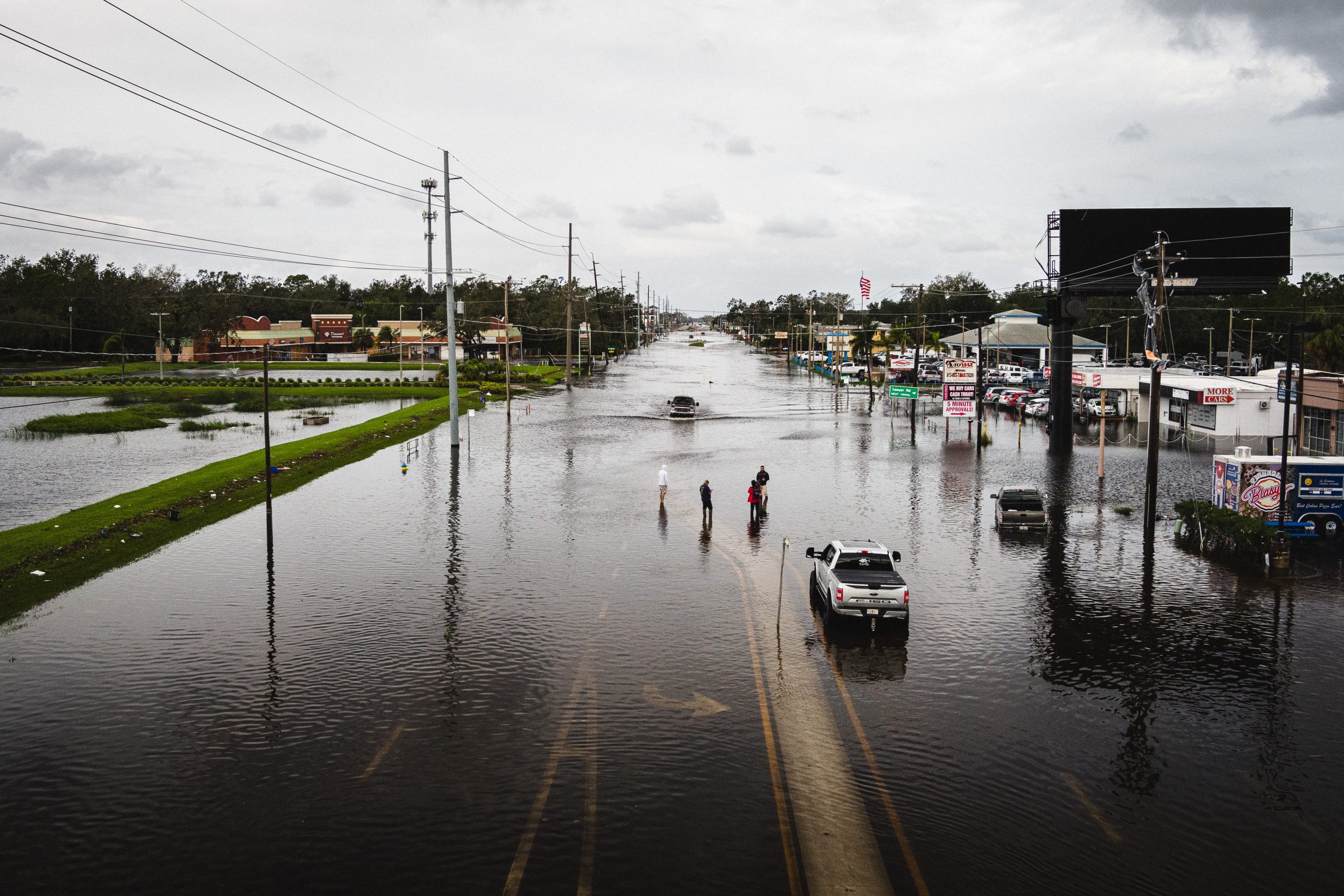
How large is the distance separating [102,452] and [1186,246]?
6794cm

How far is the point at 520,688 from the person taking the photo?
19406mm

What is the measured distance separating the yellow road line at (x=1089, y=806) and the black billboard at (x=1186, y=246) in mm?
49775

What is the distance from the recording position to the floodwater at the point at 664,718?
43.2ft

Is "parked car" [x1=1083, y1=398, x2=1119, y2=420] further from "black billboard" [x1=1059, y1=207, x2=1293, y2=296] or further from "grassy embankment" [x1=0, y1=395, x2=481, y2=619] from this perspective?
"grassy embankment" [x1=0, y1=395, x2=481, y2=619]

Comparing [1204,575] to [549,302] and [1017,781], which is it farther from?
[549,302]

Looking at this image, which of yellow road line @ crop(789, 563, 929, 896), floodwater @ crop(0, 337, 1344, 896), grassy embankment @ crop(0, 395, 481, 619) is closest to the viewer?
yellow road line @ crop(789, 563, 929, 896)

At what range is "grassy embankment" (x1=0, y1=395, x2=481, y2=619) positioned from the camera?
92.4ft

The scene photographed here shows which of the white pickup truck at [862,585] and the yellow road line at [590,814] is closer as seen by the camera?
the yellow road line at [590,814]

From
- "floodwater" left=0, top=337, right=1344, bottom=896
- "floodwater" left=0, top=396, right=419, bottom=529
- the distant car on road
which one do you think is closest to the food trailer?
"floodwater" left=0, top=337, right=1344, bottom=896

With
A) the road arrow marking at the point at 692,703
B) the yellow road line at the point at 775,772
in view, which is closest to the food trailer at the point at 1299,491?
the yellow road line at the point at 775,772

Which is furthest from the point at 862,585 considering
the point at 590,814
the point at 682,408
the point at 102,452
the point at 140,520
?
the point at 682,408

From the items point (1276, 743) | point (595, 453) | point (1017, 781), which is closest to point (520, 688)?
point (1017, 781)

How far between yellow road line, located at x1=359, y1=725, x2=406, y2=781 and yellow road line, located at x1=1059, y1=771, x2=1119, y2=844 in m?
10.9

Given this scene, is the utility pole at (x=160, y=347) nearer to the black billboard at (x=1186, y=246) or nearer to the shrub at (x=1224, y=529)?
the black billboard at (x=1186, y=246)
